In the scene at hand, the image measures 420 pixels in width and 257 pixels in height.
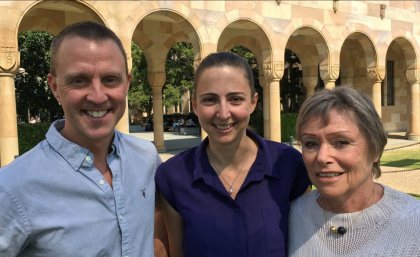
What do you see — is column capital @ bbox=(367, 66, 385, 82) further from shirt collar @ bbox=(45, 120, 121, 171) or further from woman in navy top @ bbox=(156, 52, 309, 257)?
shirt collar @ bbox=(45, 120, 121, 171)

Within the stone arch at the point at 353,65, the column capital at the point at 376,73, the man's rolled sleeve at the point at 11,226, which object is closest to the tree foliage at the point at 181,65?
the stone arch at the point at 353,65

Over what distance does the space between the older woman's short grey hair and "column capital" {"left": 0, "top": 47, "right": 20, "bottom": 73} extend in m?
9.52

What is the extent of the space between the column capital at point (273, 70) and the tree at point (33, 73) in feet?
40.1

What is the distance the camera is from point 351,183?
1996 millimetres

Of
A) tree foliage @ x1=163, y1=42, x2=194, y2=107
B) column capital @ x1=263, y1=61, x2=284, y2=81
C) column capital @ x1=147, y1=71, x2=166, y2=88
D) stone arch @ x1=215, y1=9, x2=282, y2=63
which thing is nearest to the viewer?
stone arch @ x1=215, y1=9, x2=282, y2=63

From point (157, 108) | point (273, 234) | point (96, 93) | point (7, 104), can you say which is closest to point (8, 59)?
point (7, 104)

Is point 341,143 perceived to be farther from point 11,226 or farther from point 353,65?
point 353,65

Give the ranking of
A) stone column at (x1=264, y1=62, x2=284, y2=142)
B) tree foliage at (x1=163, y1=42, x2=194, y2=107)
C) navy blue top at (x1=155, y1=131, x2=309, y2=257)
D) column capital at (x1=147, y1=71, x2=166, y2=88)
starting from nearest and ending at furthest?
navy blue top at (x1=155, y1=131, x2=309, y2=257)
stone column at (x1=264, y1=62, x2=284, y2=142)
column capital at (x1=147, y1=71, x2=166, y2=88)
tree foliage at (x1=163, y1=42, x2=194, y2=107)

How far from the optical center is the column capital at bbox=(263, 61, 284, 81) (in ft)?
48.5

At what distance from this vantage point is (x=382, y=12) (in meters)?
17.4

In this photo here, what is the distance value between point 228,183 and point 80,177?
872 millimetres

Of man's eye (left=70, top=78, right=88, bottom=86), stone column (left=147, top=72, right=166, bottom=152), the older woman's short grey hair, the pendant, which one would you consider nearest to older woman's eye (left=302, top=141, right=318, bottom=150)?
the older woman's short grey hair

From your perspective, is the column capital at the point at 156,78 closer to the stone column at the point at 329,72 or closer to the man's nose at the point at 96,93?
the stone column at the point at 329,72

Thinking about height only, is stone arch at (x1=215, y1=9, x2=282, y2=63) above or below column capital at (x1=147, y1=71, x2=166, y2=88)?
above
